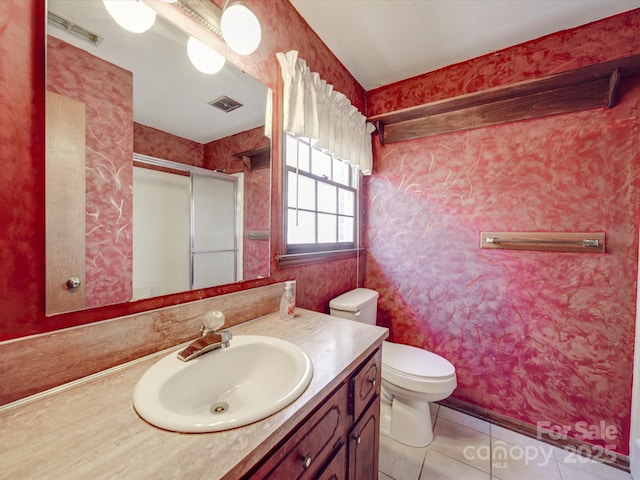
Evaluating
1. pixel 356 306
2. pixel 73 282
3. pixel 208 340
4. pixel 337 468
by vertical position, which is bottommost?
pixel 337 468

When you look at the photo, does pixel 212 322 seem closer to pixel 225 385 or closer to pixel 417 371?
pixel 225 385

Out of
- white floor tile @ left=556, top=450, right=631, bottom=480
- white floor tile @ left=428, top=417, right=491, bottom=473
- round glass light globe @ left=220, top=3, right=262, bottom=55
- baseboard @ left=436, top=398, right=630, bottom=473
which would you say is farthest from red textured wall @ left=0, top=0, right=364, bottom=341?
white floor tile @ left=556, top=450, right=631, bottom=480

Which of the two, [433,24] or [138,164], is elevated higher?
[433,24]

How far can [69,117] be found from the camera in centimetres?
64

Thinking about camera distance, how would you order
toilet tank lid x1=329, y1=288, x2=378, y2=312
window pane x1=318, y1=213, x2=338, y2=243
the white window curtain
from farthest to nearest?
1. window pane x1=318, y1=213, x2=338, y2=243
2. toilet tank lid x1=329, y1=288, x2=378, y2=312
3. the white window curtain

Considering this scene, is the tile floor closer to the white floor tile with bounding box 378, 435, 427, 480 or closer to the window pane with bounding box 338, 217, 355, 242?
the white floor tile with bounding box 378, 435, 427, 480

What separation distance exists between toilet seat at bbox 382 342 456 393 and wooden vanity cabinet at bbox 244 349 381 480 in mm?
446

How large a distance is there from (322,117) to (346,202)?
75cm

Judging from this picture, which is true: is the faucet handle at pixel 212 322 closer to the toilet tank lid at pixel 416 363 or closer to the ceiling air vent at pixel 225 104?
the ceiling air vent at pixel 225 104

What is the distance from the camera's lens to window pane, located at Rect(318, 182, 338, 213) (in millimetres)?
1778

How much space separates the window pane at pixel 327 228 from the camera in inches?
69.8

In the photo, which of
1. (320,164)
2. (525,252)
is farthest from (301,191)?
(525,252)

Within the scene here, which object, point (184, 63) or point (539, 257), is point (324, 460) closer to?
point (184, 63)

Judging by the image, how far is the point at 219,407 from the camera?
0.75m
